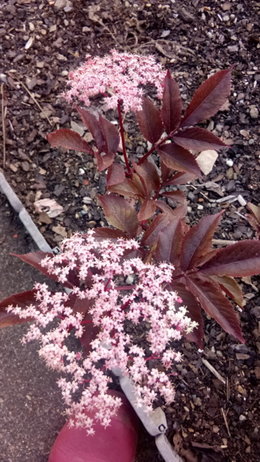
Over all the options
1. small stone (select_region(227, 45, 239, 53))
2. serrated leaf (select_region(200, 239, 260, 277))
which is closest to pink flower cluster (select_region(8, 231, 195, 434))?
serrated leaf (select_region(200, 239, 260, 277))

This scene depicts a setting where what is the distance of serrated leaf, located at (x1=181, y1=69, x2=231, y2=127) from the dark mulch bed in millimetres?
775

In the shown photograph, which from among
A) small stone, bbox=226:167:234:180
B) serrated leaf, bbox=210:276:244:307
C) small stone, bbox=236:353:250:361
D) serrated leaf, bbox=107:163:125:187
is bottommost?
small stone, bbox=236:353:250:361

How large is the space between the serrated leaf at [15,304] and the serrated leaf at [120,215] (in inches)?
11.6

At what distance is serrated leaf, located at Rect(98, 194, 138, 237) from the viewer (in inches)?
52.9

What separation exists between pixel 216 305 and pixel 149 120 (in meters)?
0.56

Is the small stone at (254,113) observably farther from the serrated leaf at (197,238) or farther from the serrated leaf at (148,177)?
the serrated leaf at (197,238)

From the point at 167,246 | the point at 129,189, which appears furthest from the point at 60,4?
the point at 167,246

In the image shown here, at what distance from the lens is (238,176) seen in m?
2.12

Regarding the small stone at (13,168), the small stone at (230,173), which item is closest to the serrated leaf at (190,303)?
the small stone at (230,173)

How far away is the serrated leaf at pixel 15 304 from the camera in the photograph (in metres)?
1.17

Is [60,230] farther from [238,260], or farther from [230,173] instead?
[238,260]

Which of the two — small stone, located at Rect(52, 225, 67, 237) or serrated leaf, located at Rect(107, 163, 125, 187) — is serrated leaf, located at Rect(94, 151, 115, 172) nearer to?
serrated leaf, located at Rect(107, 163, 125, 187)

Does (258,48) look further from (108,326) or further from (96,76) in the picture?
(108,326)

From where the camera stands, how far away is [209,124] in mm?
2225
